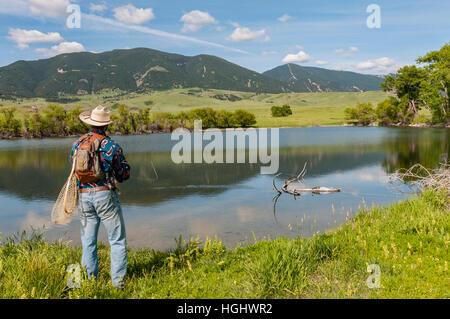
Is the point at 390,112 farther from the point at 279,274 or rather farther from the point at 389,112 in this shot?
the point at 279,274

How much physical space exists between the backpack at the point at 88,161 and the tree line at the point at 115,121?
2911 inches

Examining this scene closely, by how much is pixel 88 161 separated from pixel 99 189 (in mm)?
483

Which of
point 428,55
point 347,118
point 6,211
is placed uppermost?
point 428,55

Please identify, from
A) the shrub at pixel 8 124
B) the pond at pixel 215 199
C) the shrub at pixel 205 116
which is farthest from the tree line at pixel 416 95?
the shrub at pixel 8 124

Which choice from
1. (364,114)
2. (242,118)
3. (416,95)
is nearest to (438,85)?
(416,95)

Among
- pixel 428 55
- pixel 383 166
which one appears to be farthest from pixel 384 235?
pixel 428 55

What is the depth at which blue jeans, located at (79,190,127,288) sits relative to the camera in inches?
212

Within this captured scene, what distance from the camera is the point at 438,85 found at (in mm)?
72375

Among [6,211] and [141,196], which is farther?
[141,196]

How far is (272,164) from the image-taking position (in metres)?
28.2

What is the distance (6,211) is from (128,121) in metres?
75.7

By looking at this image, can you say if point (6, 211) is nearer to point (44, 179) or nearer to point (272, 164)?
point (44, 179)

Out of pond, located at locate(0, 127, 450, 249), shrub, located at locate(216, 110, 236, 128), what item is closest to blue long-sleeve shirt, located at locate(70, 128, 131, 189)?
pond, located at locate(0, 127, 450, 249)

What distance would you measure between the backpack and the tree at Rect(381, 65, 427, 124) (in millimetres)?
93410
